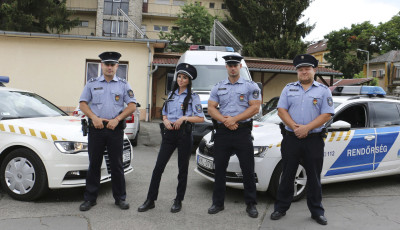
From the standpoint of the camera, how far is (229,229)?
3969 millimetres

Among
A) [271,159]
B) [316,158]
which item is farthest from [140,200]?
[316,158]

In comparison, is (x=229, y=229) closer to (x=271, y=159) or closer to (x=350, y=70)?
(x=271, y=159)

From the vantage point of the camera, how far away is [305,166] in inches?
166

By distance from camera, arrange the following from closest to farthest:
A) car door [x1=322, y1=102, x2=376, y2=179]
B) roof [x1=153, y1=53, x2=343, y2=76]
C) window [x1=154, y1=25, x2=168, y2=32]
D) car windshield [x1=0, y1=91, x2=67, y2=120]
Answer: car door [x1=322, y1=102, x2=376, y2=179], car windshield [x1=0, y1=91, x2=67, y2=120], roof [x1=153, y1=53, x2=343, y2=76], window [x1=154, y1=25, x2=168, y2=32]

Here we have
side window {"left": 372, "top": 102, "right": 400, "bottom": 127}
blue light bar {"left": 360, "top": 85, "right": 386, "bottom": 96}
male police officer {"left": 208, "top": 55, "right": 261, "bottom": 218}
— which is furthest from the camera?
blue light bar {"left": 360, "top": 85, "right": 386, "bottom": 96}

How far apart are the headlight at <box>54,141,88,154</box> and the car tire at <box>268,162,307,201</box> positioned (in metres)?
2.45

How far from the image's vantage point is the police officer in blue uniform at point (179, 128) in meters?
4.41

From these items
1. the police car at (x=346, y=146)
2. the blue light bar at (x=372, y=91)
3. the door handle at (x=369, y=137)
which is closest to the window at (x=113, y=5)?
the police car at (x=346, y=146)

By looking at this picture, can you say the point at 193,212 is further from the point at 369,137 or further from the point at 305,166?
the point at 369,137

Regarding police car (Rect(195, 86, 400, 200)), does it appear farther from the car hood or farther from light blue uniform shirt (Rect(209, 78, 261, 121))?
the car hood

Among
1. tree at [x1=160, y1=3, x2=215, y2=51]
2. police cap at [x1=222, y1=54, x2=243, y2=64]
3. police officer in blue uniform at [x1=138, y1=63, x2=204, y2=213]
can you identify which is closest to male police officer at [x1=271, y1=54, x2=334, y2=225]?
police cap at [x1=222, y1=54, x2=243, y2=64]

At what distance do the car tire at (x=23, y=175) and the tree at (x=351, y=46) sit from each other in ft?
177

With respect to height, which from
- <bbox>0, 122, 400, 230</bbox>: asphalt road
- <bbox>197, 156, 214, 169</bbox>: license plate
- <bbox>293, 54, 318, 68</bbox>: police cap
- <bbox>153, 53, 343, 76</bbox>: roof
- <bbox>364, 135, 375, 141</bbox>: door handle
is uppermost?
<bbox>153, 53, 343, 76</bbox>: roof

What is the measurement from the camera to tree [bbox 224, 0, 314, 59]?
28516 mm
